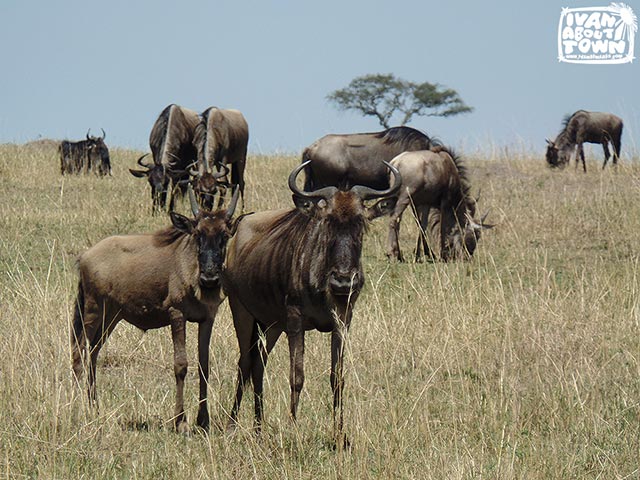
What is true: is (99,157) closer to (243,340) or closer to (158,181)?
(158,181)

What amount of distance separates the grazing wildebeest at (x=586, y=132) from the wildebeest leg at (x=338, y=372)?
2142 cm

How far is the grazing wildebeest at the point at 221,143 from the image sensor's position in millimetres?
17984

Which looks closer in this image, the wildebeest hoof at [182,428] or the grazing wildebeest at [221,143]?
the wildebeest hoof at [182,428]

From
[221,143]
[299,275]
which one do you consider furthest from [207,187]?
[299,275]

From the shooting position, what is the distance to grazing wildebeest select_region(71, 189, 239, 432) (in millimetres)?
6434

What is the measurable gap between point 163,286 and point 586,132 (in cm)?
2345

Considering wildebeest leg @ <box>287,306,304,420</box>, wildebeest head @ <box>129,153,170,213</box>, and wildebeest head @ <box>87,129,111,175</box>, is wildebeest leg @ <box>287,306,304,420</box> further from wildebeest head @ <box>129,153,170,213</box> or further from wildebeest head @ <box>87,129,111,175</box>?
wildebeest head @ <box>87,129,111,175</box>

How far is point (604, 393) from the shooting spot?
7.05m

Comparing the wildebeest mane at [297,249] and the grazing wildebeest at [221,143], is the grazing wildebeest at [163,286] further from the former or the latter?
the grazing wildebeest at [221,143]

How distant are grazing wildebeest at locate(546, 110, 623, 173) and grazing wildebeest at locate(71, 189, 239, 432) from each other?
20.9 metres

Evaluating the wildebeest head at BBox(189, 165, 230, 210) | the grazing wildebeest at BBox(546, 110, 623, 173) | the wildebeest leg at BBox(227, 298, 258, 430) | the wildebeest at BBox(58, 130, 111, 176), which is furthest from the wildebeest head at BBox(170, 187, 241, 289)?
the grazing wildebeest at BBox(546, 110, 623, 173)

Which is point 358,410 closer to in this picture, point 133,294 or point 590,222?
point 133,294

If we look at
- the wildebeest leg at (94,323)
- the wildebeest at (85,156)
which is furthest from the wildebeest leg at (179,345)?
the wildebeest at (85,156)

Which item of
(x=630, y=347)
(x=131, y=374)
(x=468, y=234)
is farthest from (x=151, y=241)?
(x=468, y=234)
